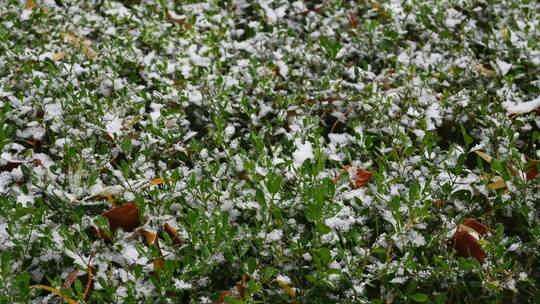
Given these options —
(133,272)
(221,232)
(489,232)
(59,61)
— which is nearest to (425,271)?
(489,232)

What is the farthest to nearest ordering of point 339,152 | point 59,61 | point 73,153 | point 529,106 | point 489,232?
1. point 59,61
2. point 529,106
3. point 339,152
4. point 73,153
5. point 489,232

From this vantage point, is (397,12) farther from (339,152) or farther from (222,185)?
(222,185)

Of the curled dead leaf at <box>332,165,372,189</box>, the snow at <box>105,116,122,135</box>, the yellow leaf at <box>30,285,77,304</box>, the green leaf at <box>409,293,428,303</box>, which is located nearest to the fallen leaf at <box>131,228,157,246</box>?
the yellow leaf at <box>30,285,77,304</box>

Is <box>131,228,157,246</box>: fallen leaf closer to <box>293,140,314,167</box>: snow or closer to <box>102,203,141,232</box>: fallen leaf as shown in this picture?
<box>102,203,141,232</box>: fallen leaf

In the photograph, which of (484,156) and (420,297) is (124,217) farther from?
(484,156)

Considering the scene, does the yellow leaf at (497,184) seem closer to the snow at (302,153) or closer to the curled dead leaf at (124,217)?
the snow at (302,153)

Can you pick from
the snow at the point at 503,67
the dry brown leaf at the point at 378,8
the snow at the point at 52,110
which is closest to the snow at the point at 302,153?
the snow at the point at 52,110
